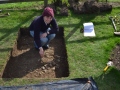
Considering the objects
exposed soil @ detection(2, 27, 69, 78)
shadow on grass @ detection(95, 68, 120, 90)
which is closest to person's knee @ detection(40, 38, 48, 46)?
exposed soil @ detection(2, 27, 69, 78)

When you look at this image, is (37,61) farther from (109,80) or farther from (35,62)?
(109,80)

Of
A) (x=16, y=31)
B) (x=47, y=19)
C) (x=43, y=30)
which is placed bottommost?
(x=16, y=31)

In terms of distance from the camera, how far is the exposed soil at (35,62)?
5.41 m

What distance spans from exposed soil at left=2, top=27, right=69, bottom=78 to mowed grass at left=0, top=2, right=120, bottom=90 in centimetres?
22

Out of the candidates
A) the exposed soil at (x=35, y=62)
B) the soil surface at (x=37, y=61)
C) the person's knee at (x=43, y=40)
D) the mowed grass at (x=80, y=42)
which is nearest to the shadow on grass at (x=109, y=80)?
the mowed grass at (x=80, y=42)

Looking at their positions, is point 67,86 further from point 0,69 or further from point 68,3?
point 68,3

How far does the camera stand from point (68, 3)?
8000mm

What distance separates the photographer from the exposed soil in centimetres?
541

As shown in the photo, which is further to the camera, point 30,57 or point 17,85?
point 30,57

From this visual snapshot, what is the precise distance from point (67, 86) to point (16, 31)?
2907mm

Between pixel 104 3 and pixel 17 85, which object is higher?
pixel 104 3

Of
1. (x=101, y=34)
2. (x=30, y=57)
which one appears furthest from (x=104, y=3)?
(x=30, y=57)

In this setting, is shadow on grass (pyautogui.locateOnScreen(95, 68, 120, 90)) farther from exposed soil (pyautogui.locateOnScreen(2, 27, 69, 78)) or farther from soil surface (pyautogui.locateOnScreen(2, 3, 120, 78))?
exposed soil (pyautogui.locateOnScreen(2, 27, 69, 78))

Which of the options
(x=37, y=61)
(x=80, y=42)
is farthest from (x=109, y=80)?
(x=37, y=61)
